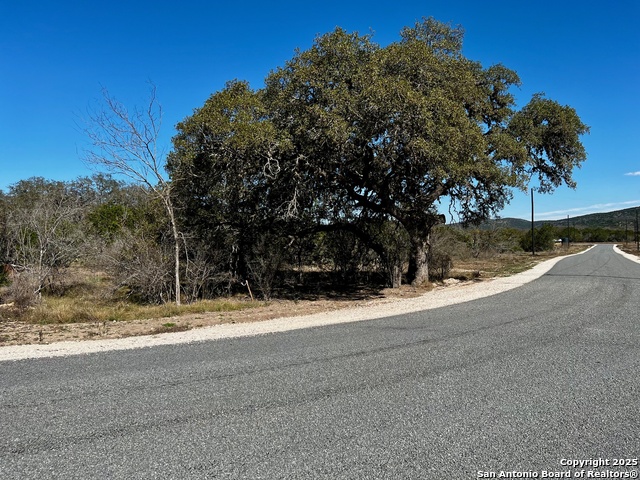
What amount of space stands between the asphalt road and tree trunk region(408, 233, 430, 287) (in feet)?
37.3

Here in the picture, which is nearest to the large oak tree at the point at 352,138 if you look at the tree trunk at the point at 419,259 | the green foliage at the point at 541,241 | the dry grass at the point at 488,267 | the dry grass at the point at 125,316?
the tree trunk at the point at 419,259

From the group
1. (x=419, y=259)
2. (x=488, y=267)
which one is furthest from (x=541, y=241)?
(x=419, y=259)

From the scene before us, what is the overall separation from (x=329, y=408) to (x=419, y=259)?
51.3ft

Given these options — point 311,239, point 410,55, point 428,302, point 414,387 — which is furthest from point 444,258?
point 414,387

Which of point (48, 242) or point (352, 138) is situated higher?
point (352, 138)

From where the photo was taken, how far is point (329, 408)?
429 cm

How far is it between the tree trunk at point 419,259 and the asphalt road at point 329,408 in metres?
11.4

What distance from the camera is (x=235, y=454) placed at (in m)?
3.36

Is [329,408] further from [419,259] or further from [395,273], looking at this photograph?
[419,259]

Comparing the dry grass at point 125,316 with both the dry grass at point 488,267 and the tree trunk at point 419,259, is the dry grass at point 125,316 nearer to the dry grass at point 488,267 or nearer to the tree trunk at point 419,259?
the tree trunk at point 419,259

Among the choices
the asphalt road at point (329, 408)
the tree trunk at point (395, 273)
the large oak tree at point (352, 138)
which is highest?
the large oak tree at point (352, 138)

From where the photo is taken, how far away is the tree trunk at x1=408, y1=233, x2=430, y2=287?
19.0 meters

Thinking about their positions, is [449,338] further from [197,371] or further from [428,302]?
[428,302]

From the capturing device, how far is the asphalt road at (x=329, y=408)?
325 centimetres
